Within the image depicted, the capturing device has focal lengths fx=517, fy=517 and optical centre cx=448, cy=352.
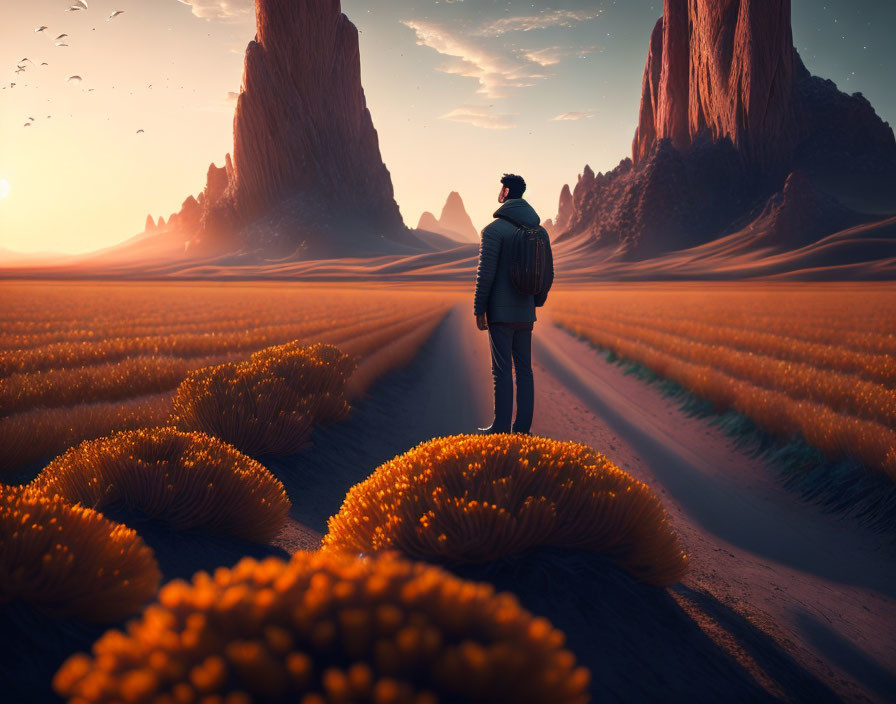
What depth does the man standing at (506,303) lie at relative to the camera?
557cm

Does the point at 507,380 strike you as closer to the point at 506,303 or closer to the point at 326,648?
the point at 506,303

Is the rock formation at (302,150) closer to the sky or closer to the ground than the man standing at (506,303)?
closer to the sky

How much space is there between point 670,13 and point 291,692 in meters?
148

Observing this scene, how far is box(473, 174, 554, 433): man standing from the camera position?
5.57m

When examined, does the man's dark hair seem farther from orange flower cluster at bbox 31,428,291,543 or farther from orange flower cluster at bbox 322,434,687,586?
orange flower cluster at bbox 31,428,291,543

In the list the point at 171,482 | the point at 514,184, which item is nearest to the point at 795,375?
the point at 514,184

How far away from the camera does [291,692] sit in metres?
0.98

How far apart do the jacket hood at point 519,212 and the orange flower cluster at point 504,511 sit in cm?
348

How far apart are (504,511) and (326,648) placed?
130 cm

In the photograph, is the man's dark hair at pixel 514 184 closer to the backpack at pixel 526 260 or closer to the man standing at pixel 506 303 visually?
the man standing at pixel 506 303

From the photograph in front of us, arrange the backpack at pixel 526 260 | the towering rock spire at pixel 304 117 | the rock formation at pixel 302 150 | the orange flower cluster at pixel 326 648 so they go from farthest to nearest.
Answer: the rock formation at pixel 302 150
the towering rock spire at pixel 304 117
the backpack at pixel 526 260
the orange flower cluster at pixel 326 648

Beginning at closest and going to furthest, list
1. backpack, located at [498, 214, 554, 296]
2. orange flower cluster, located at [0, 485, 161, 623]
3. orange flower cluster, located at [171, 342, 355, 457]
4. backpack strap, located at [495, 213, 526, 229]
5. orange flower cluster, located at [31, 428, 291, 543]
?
orange flower cluster, located at [0, 485, 161, 623], orange flower cluster, located at [31, 428, 291, 543], orange flower cluster, located at [171, 342, 355, 457], backpack, located at [498, 214, 554, 296], backpack strap, located at [495, 213, 526, 229]

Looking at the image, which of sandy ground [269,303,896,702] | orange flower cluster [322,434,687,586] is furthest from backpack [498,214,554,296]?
orange flower cluster [322,434,687,586]

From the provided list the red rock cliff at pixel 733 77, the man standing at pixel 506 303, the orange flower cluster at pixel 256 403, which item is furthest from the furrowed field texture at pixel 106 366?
the red rock cliff at pixel 733 77
